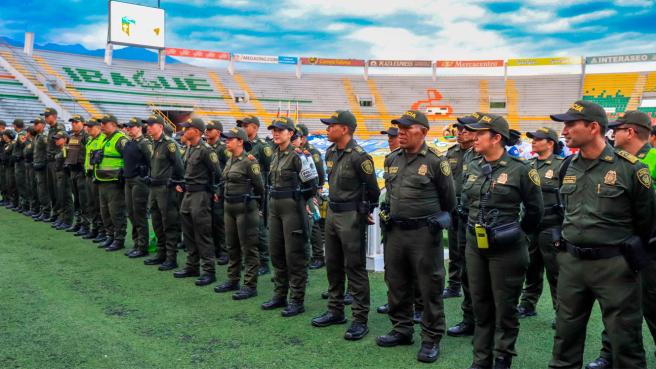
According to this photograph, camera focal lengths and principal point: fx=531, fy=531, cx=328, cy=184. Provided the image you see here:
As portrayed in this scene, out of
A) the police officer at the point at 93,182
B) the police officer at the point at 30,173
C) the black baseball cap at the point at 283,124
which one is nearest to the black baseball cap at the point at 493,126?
the black baseball cap at the point at 283,124

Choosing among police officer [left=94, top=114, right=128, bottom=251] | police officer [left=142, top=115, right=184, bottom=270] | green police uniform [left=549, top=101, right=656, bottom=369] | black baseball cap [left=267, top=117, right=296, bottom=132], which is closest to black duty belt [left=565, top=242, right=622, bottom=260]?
green police uniform [left=549, top=101, right=656, bottom=369]

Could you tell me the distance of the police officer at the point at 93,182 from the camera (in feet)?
26.9

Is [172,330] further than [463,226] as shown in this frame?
No

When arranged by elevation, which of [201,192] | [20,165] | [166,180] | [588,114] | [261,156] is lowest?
[201,192]

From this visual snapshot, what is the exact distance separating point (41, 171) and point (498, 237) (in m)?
9.89

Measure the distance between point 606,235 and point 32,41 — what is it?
36056 millimetres

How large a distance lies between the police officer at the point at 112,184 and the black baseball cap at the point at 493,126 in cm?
571

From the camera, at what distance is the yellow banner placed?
40531 mm

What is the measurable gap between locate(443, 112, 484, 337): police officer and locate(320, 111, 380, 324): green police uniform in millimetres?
803

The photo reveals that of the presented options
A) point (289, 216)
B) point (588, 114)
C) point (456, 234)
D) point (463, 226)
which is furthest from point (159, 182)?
point (588, 114)

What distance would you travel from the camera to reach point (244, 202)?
18.7ft

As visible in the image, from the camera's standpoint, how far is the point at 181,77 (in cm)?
3656

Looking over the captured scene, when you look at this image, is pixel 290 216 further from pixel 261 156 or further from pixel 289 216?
pixel 261 156

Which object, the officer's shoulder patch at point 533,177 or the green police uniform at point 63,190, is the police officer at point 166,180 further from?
the officer's shoulder patch at point 533,177
